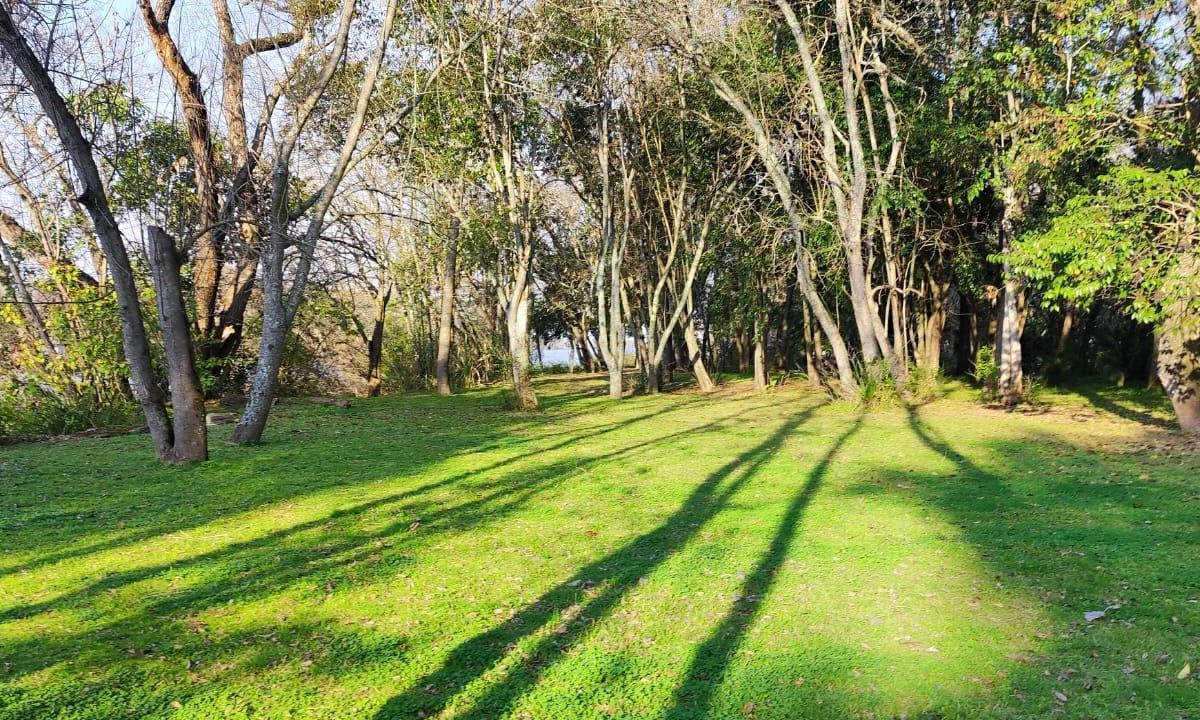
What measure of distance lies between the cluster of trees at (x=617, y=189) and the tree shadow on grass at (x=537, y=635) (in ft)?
16.9

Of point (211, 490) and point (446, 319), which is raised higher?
point (446, 319)

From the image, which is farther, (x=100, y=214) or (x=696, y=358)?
(x=696, y=358)

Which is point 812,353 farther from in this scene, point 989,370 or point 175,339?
point 175,339

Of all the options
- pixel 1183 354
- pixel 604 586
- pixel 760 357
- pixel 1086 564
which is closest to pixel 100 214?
pixel 604 586

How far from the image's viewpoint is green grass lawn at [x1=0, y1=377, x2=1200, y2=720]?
2934 millimetres

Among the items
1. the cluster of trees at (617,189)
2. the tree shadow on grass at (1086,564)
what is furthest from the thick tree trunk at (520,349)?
the tree shadow on grass at (1086,564)

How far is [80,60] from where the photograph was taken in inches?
271

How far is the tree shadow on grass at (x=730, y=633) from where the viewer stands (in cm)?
294

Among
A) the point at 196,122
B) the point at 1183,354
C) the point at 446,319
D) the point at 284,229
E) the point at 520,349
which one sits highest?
the point at 196,122

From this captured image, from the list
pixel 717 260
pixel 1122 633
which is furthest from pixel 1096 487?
pixel 717 260

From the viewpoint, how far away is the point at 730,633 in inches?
140

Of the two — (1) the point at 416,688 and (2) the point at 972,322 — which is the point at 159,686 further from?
(2) the point at 972,322

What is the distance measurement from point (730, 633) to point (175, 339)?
21.3 ft

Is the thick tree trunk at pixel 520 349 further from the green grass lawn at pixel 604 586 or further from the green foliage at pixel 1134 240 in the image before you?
the green foliage at pixel 1134 240
